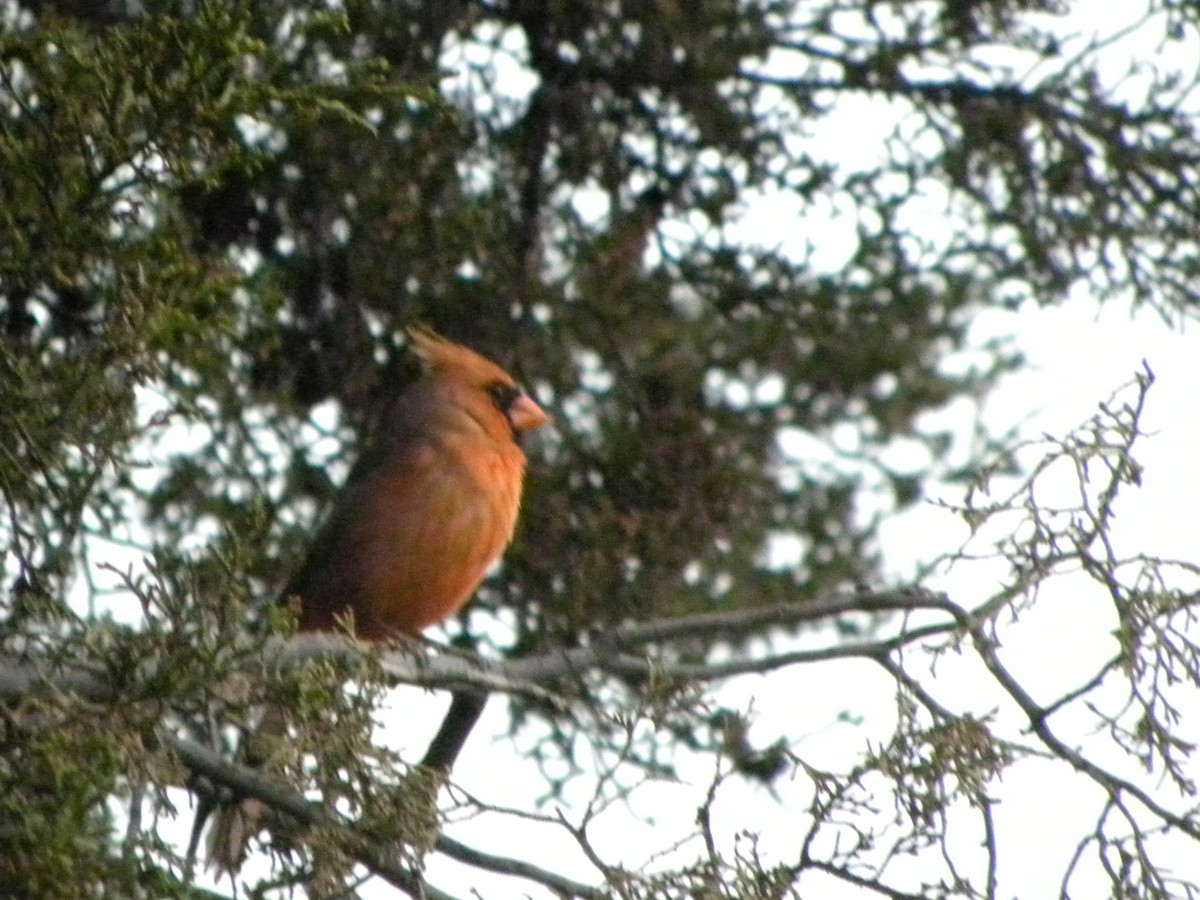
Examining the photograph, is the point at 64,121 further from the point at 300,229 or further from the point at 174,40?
the point at 300,229

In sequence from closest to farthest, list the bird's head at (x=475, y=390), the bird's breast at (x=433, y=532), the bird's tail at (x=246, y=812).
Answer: the bird's tail at (x=246, y=812) < the bird's breast at (x=433, y=532) < the bird's head at (x=475, y=390)

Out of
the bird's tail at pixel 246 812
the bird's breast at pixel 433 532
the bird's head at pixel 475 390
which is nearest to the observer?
the bird's tail at pixel 246 812

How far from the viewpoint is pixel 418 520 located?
548 centimetres

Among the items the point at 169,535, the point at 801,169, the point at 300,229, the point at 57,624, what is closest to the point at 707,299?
the point at 801,169

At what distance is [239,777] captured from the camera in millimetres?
3535

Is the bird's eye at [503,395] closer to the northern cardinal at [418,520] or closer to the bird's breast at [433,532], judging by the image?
the northern cardinal at [418,520]

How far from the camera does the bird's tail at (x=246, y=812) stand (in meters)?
3.53

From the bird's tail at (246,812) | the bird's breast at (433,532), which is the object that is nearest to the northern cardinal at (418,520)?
the bird's breast at (433,532)

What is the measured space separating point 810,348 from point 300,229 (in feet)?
5.05

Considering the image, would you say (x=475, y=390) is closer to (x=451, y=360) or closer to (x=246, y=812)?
(x=451, y=360)

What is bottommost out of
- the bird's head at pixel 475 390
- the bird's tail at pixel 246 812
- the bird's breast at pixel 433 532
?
the bird's tail at pixel 246 812

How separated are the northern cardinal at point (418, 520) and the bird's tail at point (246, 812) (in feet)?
4.32

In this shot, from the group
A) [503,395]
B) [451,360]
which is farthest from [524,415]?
[451,360]

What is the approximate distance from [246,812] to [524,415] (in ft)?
7.18
